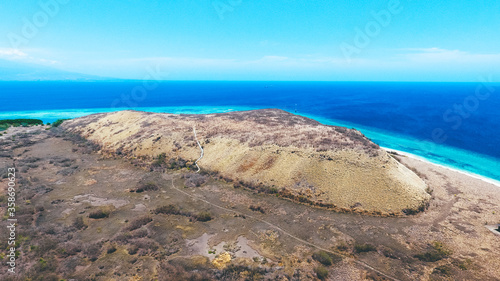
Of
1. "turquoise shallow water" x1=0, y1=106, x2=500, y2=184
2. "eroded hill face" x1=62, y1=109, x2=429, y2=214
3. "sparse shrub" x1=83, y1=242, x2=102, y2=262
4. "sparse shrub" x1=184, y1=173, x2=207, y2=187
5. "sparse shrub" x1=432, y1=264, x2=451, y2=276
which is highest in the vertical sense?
"eroded hill face" x1=62, y1=109, x2=429, y2=214

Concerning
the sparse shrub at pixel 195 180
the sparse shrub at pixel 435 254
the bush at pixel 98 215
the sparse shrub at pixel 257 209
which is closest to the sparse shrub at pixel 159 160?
the sparse shrub at pixel 195 180

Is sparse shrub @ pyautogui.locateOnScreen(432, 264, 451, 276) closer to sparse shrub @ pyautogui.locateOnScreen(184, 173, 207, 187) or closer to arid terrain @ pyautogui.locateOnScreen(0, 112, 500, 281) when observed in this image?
arid terrain @ pyautogui.locateOnScreen(0, 112, 500, 281)

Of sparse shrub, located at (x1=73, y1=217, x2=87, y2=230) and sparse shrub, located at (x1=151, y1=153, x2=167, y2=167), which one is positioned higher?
sparse shrub, located at (x1=151, y1=153, x2=167, y2=167)

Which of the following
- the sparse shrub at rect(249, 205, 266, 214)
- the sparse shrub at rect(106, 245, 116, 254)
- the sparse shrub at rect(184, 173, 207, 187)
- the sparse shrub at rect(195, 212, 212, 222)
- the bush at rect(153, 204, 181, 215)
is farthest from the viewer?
the sparse shrub at rect(184, 173, 207, 187)

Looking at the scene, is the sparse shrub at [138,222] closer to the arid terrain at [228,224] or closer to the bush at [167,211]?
the arid terrain at [228,224]

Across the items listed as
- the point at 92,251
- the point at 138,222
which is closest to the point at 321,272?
the point at 138,222

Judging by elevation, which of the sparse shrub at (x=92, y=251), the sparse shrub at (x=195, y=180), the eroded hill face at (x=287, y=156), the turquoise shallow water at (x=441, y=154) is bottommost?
the turquoise shallow water at (x=441, y=154)

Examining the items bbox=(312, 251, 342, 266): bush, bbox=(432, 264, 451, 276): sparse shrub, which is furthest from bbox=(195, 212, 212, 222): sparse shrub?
bbox=(432, 264, 451, 276): sparse shrub
